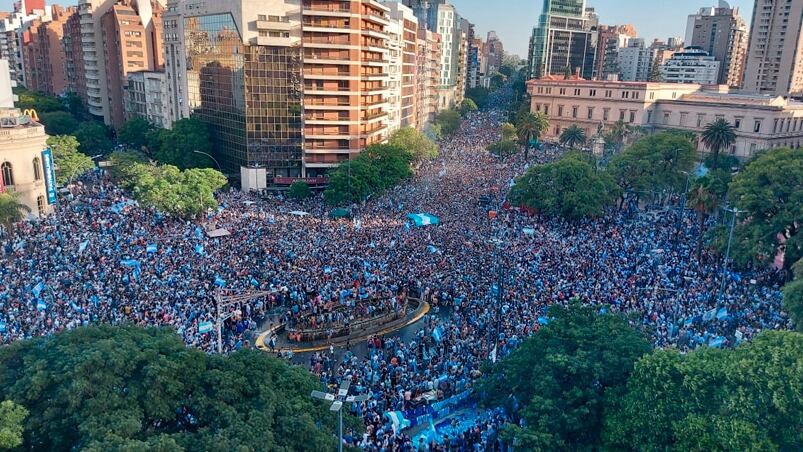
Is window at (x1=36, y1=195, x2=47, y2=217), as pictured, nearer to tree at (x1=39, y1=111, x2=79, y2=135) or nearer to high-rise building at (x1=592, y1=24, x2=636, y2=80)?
tree at (x1=39, y1=111, x2=79, y2=135)

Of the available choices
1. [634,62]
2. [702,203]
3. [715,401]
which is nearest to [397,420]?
[715,401]

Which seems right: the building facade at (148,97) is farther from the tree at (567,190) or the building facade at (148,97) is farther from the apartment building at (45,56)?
the tree at (567,190)

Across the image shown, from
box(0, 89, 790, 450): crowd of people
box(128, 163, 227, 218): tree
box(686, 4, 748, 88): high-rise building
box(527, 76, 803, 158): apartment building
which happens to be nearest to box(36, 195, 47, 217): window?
box(0, 89, 790, 450): crowd of people

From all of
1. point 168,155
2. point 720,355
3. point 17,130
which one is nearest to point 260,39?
point 168,155

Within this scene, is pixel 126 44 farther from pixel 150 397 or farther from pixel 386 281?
pixel 150 397

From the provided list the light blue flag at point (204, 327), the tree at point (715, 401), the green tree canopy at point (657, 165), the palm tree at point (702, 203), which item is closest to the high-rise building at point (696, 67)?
the green tree canopy at point (657, 165)

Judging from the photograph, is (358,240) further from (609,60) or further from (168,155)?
(609,60)
